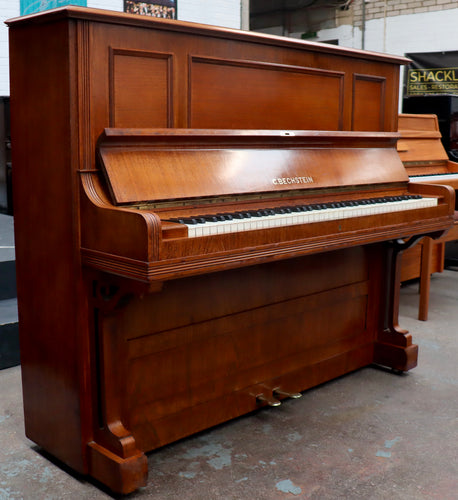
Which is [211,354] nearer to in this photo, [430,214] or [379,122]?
[430,214]

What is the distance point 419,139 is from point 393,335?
7.07 ft

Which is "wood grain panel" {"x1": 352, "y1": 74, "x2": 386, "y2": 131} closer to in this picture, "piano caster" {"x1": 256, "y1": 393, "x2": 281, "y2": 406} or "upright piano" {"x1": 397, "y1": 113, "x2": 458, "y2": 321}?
"piano caster" {"x1": 256, "y1": 393, "x2": 281, "y2": 406}

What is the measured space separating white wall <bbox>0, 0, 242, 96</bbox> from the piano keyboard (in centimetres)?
375

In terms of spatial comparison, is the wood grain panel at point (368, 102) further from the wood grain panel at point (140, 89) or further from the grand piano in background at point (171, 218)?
the wood grain panel at point (140, 89)

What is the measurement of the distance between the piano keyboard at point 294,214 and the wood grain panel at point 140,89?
0.39 metres

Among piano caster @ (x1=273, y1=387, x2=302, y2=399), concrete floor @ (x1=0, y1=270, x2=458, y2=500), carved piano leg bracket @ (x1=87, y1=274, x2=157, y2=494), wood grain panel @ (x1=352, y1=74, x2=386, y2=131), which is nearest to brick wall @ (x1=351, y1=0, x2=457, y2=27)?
wood grain panel @ (x1=352, y1=74, x2=386, y2=131)

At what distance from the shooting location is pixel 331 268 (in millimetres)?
2891

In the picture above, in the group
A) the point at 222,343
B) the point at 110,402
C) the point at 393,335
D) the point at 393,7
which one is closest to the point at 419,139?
the point at 393,335

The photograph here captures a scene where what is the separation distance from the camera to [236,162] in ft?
7.73

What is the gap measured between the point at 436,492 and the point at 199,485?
798 mm

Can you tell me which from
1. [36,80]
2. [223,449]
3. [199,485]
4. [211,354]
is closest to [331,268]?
[211,354]

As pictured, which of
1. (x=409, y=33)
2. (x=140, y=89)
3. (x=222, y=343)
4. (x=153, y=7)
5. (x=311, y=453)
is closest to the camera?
(x=140, y=89)

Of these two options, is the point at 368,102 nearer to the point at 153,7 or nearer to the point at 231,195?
the point at 231,195

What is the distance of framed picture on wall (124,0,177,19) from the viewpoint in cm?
564
